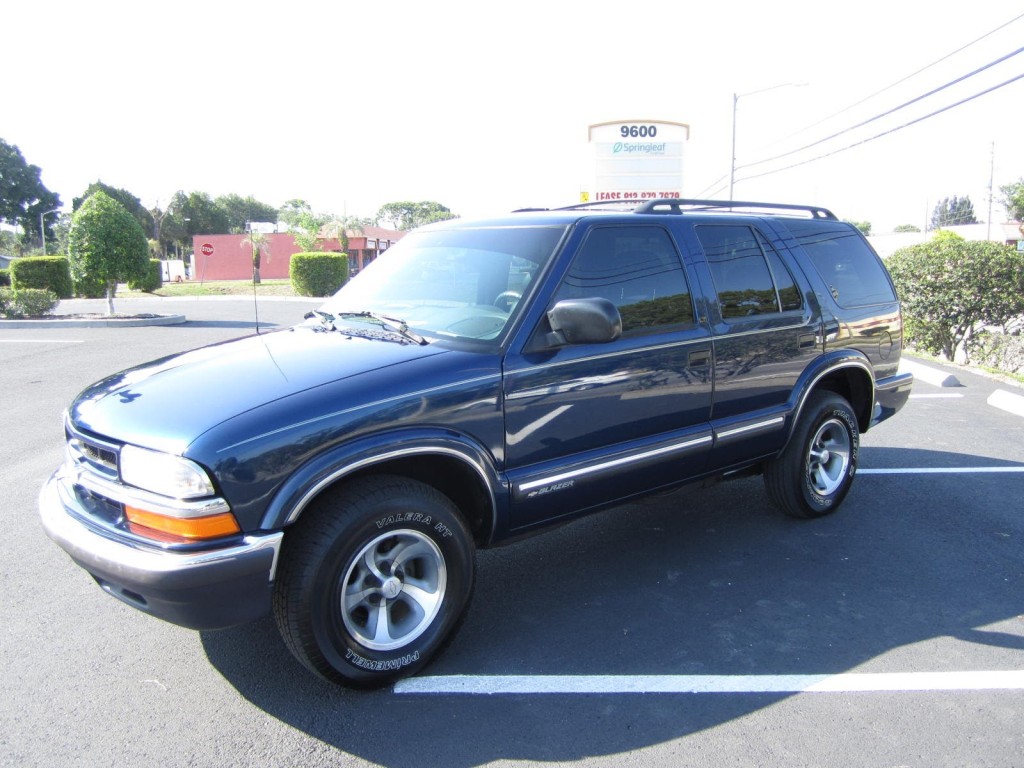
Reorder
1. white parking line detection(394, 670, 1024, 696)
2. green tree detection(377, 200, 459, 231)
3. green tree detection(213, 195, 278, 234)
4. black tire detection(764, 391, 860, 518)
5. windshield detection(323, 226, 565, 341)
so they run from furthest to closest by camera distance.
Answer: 1. green tree detection(377, 200, 459, 231)
2. green tree detection(213, 195, 278, 234)
3. black tire detection(764, 391, 860, 518)
4. windshield detection(323, 226, 565, 341)
5. white parking line detection(394, 670, 1024, 696)

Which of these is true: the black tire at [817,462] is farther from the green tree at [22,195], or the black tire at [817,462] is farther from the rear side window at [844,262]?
the green tree at [22,195]

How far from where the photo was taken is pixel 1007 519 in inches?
194

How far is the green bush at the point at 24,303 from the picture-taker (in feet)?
61.8

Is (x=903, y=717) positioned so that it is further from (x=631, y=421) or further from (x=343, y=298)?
(x=343, y=298)

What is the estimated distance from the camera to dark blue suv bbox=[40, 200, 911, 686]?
2.69m

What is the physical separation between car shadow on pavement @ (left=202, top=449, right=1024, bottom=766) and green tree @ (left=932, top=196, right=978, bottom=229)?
4309 inches

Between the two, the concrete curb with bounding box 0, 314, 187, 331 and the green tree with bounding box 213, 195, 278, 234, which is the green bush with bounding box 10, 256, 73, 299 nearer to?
the concrete curb with bounding box 0, 314, 187, 331

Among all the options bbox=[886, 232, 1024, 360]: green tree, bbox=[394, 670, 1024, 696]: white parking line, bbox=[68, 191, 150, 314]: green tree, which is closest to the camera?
bbox=[394, 670, 1024, 696]: white parking line

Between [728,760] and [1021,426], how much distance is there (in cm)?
656

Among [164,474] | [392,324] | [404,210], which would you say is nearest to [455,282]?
[392,324]

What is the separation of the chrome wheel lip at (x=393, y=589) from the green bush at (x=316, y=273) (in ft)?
101

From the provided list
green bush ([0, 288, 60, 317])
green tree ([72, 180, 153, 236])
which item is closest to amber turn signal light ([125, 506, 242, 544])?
green bush ([0, 288, 60, 317])

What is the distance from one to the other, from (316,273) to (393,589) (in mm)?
31251

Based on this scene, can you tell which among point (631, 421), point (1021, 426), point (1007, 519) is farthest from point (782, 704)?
point (1021, 426)
